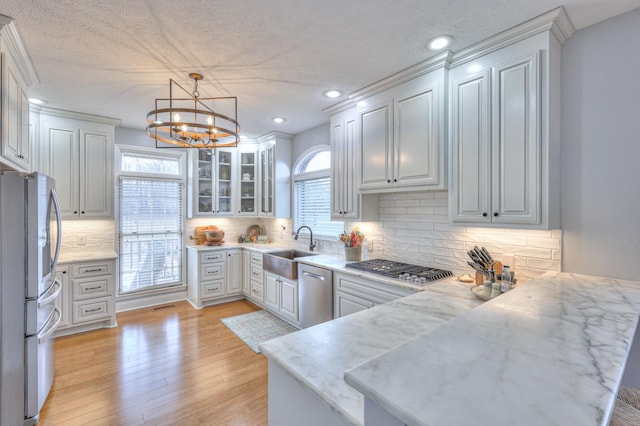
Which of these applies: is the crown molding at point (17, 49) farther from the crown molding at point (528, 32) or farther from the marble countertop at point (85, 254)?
the crown molding at point (528, 32)

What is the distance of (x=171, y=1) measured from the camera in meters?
1.73

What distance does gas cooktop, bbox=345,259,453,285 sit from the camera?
7.81ft

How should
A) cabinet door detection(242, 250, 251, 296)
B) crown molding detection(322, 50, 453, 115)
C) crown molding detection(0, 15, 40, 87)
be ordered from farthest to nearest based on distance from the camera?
cabinet door detection(242, 250, 251, 296), crown molding detection(322, 50, 453, 115), crown molding detection(0, 15, 40, 87)

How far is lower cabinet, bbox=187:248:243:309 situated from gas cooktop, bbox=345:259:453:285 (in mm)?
2386

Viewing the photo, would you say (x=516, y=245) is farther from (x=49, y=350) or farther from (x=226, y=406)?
(x=49, y=350)

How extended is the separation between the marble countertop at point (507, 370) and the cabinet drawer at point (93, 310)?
13.5 ft

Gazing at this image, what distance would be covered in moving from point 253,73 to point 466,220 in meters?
2.14

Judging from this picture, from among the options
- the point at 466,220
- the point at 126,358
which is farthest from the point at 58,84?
the point at 466,220

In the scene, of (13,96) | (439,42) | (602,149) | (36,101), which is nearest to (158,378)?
(13,96)

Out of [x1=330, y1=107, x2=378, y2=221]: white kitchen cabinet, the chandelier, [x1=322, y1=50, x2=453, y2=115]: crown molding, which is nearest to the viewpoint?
the chandelier

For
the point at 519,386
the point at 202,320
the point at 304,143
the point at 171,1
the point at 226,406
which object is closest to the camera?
the point at 519,386

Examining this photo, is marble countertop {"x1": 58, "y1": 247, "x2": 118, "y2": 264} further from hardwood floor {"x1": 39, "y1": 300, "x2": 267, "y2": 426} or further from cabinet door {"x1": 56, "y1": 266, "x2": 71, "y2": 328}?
hardwood floor {"x1": 39, "y1": 300, "x2": 267, "y2": 426}

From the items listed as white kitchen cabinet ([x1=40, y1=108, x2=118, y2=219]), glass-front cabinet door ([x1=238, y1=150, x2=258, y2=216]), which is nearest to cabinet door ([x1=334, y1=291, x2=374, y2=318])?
glass-front cabinet door ([x1=238, y1=150, x2=258, y2=216])

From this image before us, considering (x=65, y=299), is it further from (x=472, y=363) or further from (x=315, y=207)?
(x=472, y=363)
